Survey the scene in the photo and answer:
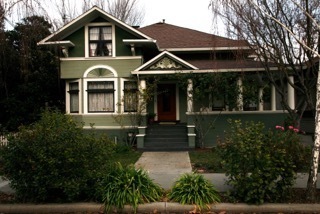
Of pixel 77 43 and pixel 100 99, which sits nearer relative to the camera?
pixel 100 99

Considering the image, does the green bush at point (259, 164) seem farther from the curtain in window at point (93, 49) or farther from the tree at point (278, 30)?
the curtain in window at point (93, 49)

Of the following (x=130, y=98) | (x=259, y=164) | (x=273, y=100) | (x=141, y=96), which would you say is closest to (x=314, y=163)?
(x=259, y=164)

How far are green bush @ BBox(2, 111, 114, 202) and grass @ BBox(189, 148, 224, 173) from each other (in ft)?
11.8

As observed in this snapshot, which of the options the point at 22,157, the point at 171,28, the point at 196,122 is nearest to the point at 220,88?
the point at 196,122

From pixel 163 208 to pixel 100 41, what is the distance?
12.4 metres

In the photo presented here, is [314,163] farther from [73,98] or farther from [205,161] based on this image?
[73,98]

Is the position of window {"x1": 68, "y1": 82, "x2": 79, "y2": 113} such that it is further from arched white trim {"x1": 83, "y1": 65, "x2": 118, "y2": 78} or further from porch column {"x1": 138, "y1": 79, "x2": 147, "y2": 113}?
porch column {"x1": 138, "y1": 79, "x2": 147, "y2": 113}

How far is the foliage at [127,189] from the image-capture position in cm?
684

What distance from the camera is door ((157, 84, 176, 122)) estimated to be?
18875 mm

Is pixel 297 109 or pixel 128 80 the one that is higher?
pixel 128 80

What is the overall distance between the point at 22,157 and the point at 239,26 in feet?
28.0

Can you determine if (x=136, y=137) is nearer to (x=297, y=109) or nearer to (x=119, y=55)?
(x=119, y=55)

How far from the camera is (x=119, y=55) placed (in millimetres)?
17500

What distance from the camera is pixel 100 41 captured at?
58.0 ft
